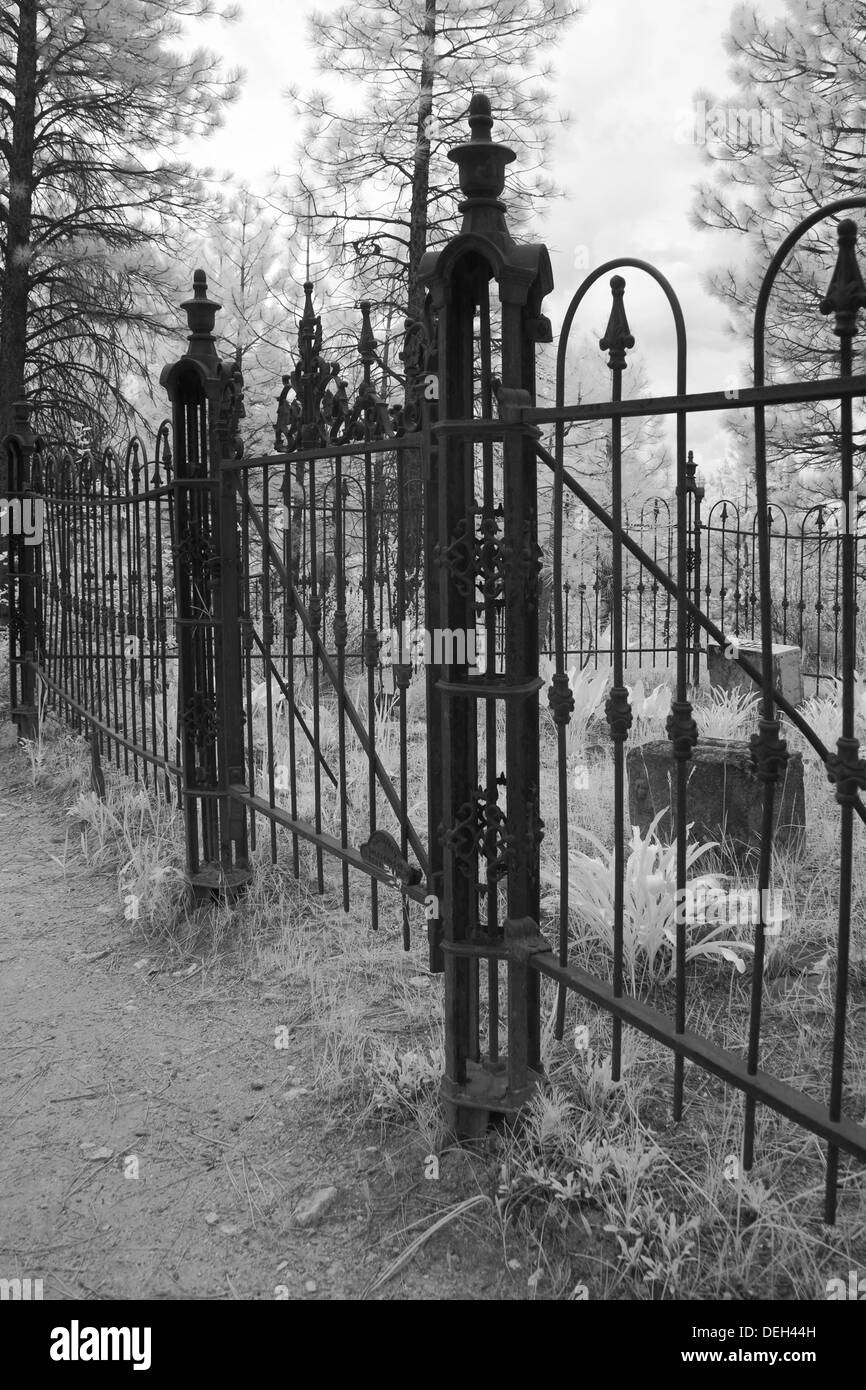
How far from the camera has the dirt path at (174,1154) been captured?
224cm

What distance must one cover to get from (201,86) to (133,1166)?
12.7 meters

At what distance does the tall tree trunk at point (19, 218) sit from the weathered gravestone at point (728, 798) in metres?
9.26

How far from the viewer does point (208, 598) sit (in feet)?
13.5

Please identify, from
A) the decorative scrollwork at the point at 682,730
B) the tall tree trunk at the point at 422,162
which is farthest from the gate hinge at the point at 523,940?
the tall tree trunk at the point at 422,162

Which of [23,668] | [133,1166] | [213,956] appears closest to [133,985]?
[213,956]

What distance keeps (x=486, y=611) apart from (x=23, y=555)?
6.14m

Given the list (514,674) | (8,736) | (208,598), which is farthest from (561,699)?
(8,736)

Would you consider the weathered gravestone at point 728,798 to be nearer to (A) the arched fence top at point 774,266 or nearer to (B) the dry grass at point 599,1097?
(B) the dry grass at point 599,1097

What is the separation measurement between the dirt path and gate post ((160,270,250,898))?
504mm

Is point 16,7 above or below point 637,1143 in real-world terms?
above

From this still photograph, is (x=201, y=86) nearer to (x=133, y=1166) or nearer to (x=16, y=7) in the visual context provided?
(x=16, y=7)

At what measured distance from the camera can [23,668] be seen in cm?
771

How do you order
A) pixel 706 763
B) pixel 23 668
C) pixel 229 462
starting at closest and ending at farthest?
1. pixel 229 462
2. pixel 706 763
3. pixel 23 668
